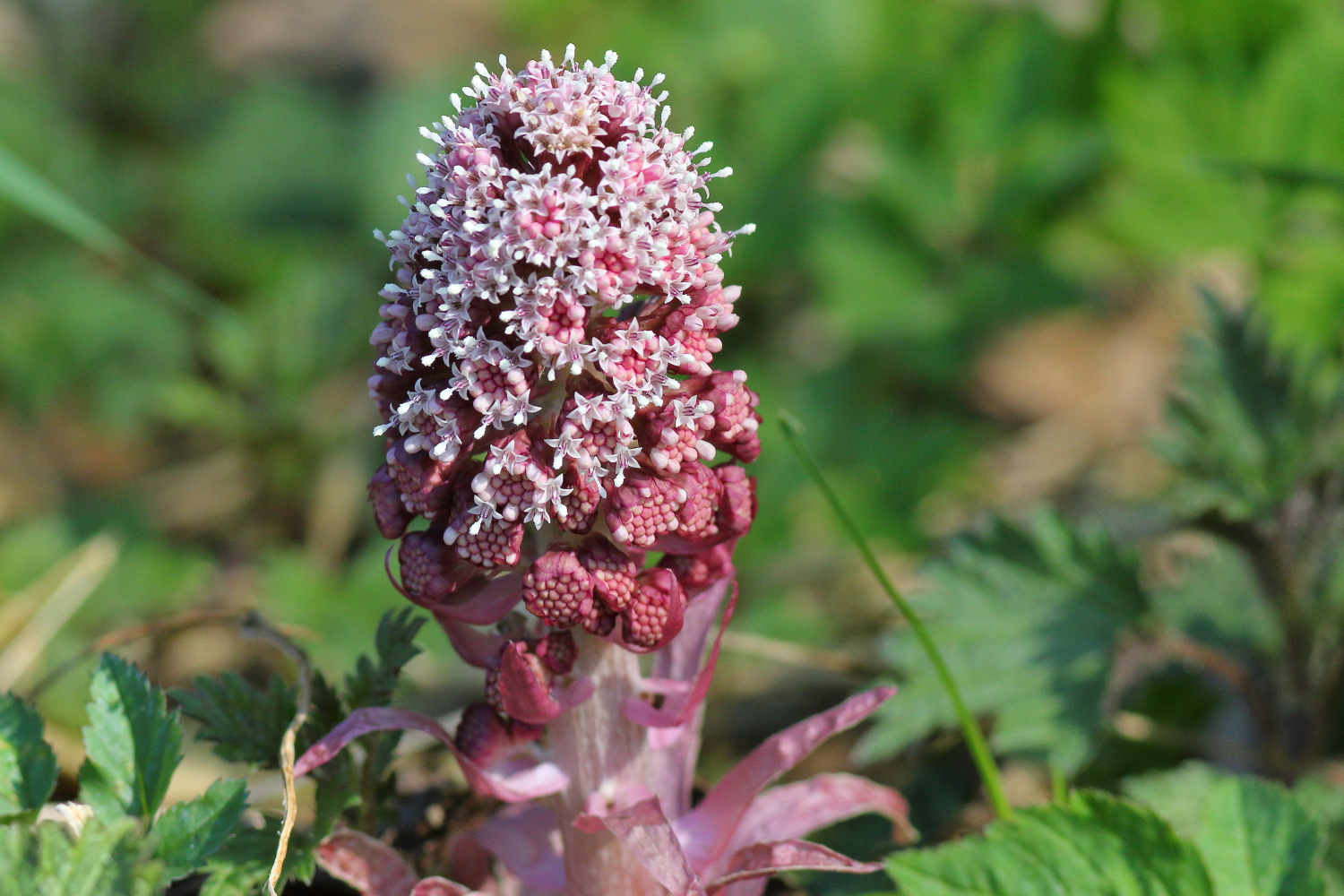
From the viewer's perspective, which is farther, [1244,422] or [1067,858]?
[1244,422]

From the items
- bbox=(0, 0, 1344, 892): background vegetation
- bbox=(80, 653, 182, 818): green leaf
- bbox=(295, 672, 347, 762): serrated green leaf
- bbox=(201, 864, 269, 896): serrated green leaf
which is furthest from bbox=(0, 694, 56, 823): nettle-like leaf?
bbox=(0, 0, 1344, 892): background vegetation

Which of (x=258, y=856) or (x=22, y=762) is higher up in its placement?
(x=22, y=762)

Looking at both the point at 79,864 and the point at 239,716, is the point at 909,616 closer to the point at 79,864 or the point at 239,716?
→ the point at 239,716

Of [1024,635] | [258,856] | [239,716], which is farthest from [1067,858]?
[239,716]

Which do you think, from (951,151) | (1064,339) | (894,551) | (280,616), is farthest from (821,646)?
(1064,339)

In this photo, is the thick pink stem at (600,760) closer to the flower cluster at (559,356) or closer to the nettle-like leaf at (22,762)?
the flower cluster at (559,356)

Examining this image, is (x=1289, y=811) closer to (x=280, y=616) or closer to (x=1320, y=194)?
(x=280, y=616)

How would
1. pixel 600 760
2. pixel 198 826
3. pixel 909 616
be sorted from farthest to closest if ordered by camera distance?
1. pixel 909 616
2. pixel 600 760
3. pixel 198 826

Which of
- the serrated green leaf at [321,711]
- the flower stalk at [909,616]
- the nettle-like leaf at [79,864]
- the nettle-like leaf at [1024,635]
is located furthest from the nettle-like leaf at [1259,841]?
the nettle-like leaf at [79,864]
